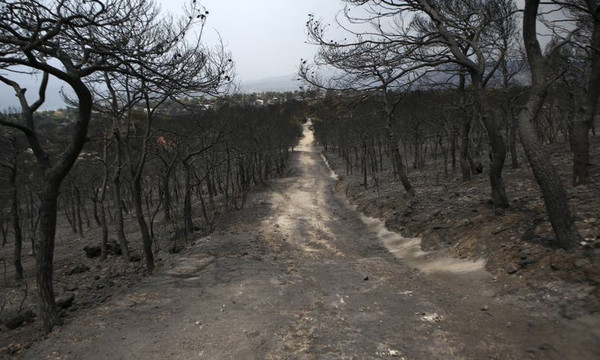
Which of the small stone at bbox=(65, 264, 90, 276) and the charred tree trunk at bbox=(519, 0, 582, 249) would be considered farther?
the small stone at bbox=(65, 264, 90, 276)

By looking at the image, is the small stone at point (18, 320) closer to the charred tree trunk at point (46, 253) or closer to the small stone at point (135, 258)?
the charred tree trunk at point (46, 253)

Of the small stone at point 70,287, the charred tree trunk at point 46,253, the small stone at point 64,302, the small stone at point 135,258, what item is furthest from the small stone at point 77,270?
the charred tree trunk at point 46,253

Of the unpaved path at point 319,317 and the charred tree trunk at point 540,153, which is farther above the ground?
the charred tree trunk at point 540,153

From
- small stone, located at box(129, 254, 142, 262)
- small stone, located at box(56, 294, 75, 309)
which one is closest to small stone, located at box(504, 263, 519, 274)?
small stone, located at box(56, 294, 75, 309)

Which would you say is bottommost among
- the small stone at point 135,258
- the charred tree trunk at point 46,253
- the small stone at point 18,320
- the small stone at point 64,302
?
the small stone at point 135,258

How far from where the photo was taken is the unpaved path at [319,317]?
504cm

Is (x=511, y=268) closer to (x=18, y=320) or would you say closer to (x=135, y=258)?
(x=18, y=320)

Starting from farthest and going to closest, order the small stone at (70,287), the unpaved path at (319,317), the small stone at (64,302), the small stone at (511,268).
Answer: the small stone at (70,287) → the small stone at (64,302) → the small stone at (511,268) → the unpaved path at (319,317)

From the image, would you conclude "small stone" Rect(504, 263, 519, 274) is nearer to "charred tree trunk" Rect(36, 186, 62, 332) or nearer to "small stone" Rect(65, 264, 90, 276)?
"charred tree trunk" Rect(36, 186, 62, 332)

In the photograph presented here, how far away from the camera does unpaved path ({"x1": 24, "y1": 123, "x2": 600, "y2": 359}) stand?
16.5ft

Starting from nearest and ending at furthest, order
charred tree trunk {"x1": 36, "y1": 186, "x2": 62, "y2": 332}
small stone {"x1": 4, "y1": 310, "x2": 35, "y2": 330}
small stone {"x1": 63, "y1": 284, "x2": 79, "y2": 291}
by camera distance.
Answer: charred tree trunk {"x1": 36, "y1": 186, "x2": 62, "y2": 332} → small stone {"x1": 4, "y1": 310, "x2": 35, "y2": 330} → small stone {"x1": 63, "y1": 284, "x2": 79, "y2": 291}

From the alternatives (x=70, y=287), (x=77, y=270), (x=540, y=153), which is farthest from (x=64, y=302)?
(x=540, y=153)

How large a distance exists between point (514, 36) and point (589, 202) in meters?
12.4

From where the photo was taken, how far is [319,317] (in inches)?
251
